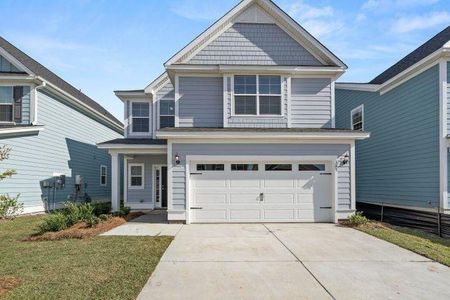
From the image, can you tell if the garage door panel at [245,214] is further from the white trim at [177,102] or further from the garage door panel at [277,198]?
the white trim at [177,102]

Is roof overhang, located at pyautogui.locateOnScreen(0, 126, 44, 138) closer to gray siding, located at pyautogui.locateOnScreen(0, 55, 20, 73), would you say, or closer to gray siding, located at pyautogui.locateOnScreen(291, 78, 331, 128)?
gray siding, located at pyautogui.locateOnScreen(0, 55, 20, 73)

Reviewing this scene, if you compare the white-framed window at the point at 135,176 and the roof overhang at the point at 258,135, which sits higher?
the roof overhang at the point at 258,135

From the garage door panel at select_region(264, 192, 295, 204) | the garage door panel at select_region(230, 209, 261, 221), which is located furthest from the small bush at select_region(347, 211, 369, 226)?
the garage door panel at select_region(230, 209, 261, 221)

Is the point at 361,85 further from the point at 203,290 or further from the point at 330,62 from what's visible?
the point at 203,290

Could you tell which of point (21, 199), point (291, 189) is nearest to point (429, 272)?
point (291, 189)

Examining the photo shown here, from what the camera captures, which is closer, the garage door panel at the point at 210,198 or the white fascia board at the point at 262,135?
the white fascia board at the point at 262,135

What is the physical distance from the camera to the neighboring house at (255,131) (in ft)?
39.1

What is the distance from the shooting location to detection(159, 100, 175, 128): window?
674 inches

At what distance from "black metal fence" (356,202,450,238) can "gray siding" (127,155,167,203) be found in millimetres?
9665

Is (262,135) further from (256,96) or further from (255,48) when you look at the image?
(255,48)

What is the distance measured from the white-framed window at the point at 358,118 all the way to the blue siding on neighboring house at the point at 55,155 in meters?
14.2

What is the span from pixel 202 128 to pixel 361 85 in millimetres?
8612

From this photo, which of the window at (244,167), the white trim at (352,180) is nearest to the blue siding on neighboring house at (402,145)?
the white trim at (352,180)

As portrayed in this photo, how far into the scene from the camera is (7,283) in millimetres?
5352
